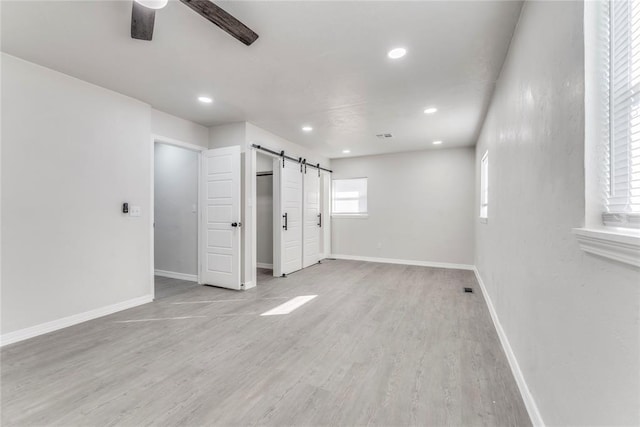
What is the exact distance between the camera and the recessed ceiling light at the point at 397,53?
2.36m

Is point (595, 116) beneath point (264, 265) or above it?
above

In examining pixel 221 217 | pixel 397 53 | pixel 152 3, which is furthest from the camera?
pixel 221 217

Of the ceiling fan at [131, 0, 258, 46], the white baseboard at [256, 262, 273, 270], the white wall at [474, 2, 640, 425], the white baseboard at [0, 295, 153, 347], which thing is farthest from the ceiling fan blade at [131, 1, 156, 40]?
the white baseboard at [256, 262, 273, 270]

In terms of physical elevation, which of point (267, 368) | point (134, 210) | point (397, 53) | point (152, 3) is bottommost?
point (267, 368)

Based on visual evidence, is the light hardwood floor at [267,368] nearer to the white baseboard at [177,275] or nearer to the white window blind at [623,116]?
the white baseboard at [177,275]

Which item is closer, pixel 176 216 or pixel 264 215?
pixel 176 216

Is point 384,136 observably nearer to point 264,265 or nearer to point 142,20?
point 264,265

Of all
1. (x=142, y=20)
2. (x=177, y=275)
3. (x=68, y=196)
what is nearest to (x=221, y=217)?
(x=177, y=275)

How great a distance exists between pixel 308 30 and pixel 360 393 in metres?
2.65

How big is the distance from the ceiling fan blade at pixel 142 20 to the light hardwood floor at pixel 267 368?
239 cm

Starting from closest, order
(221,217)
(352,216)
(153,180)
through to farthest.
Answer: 1. (153,180)
2. (221,217)
3. (352,216)

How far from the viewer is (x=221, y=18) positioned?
174cm

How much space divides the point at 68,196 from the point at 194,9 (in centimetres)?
253

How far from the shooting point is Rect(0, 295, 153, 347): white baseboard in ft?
8.27
